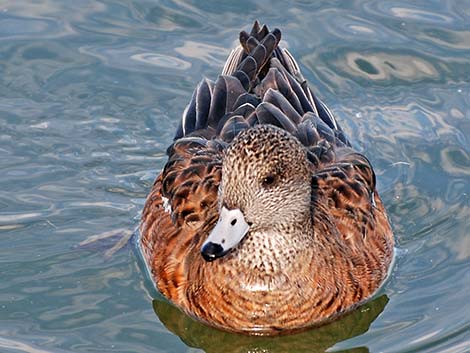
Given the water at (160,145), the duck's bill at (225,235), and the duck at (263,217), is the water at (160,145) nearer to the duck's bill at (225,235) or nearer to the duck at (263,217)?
the duck at (263,217)

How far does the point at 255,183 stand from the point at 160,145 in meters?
3.03

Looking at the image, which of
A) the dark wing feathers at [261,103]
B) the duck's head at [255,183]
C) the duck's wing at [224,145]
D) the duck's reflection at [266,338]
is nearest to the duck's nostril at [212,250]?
the duck's head at [255,183]

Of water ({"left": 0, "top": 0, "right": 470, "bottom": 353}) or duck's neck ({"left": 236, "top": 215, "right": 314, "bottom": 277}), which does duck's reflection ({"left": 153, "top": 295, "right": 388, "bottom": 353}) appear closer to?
water ({"left": 0, "top": 0, "right": 470, "bottom": 353})

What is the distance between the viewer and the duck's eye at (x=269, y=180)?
697cm

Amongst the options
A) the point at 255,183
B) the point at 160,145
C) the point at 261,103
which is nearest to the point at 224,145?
the point at 261,103

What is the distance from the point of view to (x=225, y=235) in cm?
689

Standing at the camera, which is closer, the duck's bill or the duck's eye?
the duck's bill

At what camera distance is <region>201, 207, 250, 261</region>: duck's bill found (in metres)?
6.85

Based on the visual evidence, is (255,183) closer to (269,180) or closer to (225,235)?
(269,180)

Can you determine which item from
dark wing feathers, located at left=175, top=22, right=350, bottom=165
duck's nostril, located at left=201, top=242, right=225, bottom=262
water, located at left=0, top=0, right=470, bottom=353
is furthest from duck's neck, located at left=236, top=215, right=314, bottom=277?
dark wing feathers, located at left=175, top=22, right=350, bottom=165

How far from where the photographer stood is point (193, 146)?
8492mm

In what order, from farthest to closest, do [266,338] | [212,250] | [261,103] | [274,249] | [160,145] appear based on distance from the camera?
[160,145], [261,103], [266,338], [274,249], [212,250]

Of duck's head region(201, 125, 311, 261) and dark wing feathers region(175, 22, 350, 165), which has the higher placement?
duck's head region(201, 125, 311, 261)

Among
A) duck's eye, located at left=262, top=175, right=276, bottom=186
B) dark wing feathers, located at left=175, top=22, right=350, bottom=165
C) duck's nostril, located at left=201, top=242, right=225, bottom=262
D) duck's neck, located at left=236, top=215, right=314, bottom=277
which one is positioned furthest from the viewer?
dark wing feathers, located at left=175, top=22, right=350, bottom=165
